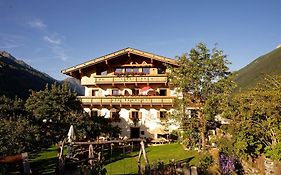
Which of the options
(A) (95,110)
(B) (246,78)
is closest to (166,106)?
(A) (95,110)

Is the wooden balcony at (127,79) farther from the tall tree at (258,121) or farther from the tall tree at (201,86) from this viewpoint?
the tall tree at (258,121)

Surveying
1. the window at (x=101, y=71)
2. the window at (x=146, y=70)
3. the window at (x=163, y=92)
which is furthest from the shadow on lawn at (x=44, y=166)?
the window at (x=146, y=70)

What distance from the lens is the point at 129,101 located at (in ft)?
129

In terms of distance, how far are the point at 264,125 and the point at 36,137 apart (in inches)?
722

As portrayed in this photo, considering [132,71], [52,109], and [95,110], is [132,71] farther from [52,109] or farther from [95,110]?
[52,109]

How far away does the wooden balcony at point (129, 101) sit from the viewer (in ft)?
127

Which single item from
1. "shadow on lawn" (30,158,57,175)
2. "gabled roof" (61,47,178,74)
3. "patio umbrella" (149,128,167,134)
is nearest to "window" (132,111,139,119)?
"patio umbrella" (149,128,167,134)

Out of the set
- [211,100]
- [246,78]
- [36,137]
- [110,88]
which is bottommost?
[36,137]

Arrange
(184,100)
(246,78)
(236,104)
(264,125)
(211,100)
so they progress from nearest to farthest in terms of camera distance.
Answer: (264,125) → (236,104) → (211,100) → (184,100) → (246,78)

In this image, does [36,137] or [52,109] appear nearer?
[36,137]

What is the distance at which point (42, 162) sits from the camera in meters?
27.5

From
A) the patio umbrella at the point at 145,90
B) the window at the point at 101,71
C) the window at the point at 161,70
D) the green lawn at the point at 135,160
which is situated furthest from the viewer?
the window at the point at 101,71

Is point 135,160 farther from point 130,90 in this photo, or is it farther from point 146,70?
point 146,70

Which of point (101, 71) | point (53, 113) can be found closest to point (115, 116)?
point (101, 71)
